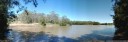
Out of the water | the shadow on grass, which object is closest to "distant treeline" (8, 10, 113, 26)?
the water

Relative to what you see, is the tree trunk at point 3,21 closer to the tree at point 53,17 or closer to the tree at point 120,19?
the tree at point 53,17

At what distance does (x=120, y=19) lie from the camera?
536cm

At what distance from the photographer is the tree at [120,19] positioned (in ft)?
17.2

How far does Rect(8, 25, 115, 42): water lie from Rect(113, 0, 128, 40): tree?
156mm

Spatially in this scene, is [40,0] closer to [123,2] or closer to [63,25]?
[63,25]

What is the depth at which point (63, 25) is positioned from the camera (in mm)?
5336

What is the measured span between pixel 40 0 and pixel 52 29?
0.77 meters

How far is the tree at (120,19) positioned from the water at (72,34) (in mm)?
156

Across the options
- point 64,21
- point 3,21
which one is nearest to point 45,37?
point 64,21

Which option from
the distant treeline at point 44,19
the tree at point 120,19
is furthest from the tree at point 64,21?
the tree at point 120,19

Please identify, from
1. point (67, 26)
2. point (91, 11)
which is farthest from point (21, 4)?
point (91, 11)

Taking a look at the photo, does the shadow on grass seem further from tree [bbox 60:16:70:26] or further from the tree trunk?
tree [bbox 60:16:70:26]

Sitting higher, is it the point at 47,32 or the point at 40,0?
the point at 40,0

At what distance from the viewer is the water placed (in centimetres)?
520
